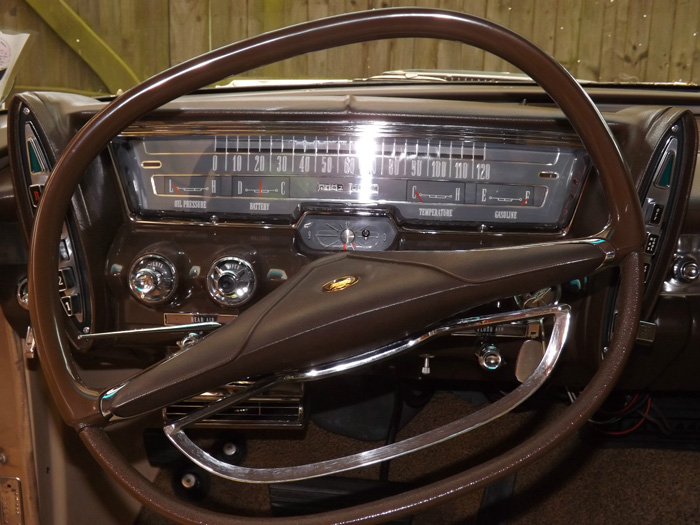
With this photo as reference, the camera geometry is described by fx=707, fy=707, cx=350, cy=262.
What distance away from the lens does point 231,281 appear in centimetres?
103

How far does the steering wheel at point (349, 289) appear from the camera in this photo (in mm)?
704

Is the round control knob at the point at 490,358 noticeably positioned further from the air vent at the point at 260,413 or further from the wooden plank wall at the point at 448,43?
the wooden plank wall at the point at 448,43

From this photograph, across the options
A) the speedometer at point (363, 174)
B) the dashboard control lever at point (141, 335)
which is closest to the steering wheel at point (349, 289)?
the dashboard control lever at point (141, 335)

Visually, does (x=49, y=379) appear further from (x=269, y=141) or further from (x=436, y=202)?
(x=436, y=202)

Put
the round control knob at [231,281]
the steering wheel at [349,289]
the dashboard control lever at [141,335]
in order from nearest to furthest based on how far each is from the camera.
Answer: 1. the steering wheel at [349,289]
2. the dashboard control lever at [141,335]
3. the round control knob at [231,281]

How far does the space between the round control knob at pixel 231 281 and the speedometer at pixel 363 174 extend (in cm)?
9

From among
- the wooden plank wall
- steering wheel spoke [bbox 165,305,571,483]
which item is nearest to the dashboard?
steering wheel spoke [bbox 165,305,571,483]

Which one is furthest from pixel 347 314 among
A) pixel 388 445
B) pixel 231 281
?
pixel 231 281

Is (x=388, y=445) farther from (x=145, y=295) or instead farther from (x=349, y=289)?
(x=145, y=295)

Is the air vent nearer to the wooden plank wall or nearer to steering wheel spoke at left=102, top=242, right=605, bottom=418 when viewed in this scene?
steering wheel spoke at left=102, top=242, right=605, bottom=418

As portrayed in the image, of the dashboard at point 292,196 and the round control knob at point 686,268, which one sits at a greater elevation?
the dashboard at point 292,196

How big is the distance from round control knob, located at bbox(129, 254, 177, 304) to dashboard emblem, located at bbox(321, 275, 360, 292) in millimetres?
368

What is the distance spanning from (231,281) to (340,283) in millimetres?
319

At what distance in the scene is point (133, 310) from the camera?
3.60 feet
